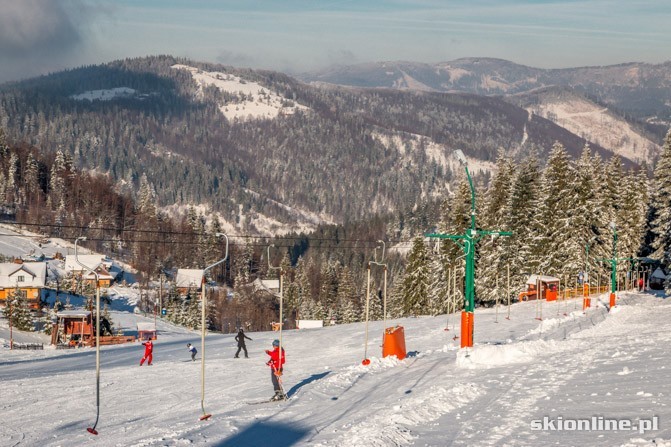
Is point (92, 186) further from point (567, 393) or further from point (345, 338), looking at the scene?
point (567, 393)

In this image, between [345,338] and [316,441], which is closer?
[316,441]

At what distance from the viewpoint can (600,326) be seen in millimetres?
38750

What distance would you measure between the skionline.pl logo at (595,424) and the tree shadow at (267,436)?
5341 mm

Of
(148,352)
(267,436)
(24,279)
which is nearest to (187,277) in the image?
(24,279)

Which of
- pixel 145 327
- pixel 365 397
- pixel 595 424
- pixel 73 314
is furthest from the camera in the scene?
pixel 145 327

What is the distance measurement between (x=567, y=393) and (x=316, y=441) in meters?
7.03

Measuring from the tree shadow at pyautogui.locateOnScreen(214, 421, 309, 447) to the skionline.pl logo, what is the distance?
534 cm

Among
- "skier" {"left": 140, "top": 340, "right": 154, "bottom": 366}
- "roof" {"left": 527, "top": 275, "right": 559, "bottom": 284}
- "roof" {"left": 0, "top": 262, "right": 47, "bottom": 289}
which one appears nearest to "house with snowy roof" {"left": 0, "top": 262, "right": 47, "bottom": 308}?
"roof" {"left": 0, "top": 262, "right": 47, "bottom": 289}

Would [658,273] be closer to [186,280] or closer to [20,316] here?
[20,316]

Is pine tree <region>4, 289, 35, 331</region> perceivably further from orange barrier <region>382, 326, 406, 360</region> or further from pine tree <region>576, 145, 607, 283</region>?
pine tree <region>576, 145, 607, 283</region>

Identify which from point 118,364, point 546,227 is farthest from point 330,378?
point 546,227

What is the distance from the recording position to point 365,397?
20359mm

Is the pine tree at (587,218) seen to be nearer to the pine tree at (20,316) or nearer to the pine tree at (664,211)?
the pine tree at (664,211)

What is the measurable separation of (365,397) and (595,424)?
7.77m
